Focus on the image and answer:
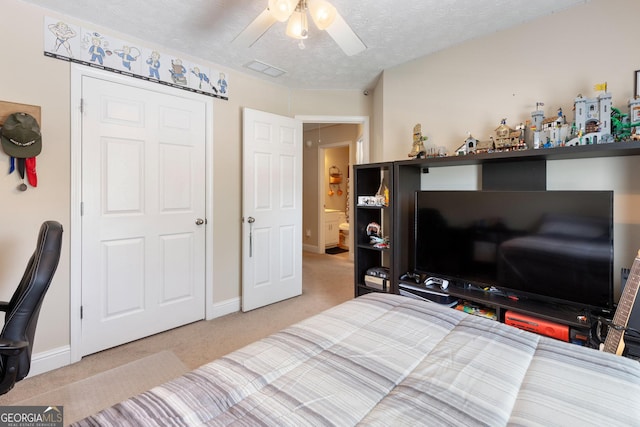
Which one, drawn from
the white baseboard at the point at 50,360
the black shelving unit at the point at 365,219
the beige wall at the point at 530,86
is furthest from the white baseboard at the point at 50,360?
the beige wall at the point at 530,86

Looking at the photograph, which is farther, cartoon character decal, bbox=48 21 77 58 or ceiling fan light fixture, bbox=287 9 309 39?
cartoon character decal, bbox=48 21 77 58

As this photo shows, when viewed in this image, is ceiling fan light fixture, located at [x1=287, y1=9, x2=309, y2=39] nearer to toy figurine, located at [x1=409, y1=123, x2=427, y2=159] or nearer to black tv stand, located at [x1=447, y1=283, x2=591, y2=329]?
toy figurine, located at [x1=409, y1=123, x2=427, y2=159]

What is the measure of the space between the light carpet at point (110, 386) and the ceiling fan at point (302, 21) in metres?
2.17

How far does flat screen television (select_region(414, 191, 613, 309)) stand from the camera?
5.75 feet

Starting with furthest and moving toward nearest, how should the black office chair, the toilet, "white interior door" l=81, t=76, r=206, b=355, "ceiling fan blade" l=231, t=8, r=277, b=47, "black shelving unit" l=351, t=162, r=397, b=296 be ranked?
the toilet < "black shelving unit" l=351, t=162, r=397, b=296 < "white interior door" l=81, t=76, r=206, b=355 < "ceiling fan blade" l=231, t=8, r=277, b=47 < the black office chair

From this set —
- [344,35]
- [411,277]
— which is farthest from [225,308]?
[344,35]

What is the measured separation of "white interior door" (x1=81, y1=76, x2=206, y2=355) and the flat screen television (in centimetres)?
201

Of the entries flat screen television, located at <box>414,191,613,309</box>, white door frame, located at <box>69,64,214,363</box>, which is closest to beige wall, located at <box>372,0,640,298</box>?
flat screen television, located at <box>414,191,613,309</box>

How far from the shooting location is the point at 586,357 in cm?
101

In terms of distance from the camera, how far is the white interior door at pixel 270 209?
10.2ft

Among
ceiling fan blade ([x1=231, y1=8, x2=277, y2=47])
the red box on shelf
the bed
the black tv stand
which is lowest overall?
the red box on shelf

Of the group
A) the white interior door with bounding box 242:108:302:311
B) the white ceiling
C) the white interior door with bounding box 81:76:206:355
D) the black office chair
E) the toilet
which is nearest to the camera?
the black office chair

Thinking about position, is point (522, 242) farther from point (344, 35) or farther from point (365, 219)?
point (344, 35)

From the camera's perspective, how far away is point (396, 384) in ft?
2.92
